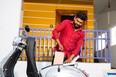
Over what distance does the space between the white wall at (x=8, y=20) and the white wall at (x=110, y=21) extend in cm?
495

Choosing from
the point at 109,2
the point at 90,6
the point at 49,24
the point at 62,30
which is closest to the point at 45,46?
the point at 49,24

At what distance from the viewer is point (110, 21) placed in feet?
31.1

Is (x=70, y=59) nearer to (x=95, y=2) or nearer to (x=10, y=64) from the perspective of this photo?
(x=10, y=64)

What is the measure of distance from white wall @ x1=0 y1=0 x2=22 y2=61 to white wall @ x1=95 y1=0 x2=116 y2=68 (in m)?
4.95

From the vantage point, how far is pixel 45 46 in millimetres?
6324

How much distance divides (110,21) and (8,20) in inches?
227

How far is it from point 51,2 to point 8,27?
9.96 feet

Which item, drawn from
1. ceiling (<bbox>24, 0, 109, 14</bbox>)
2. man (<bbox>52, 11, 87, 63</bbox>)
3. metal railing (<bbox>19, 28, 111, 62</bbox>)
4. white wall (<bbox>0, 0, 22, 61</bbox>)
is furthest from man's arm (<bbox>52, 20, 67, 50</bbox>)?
ceiling (<bbox>24, 0, 109, 14</bbox>)

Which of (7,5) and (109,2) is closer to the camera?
(7,5)

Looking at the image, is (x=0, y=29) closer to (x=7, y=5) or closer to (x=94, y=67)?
(x=7, y=5)

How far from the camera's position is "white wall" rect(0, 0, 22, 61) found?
4770 mm

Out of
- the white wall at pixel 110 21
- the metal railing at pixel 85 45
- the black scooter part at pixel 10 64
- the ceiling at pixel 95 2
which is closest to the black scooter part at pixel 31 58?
the black scooter part at pixel 10 64

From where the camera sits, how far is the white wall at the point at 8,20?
4.77 metres

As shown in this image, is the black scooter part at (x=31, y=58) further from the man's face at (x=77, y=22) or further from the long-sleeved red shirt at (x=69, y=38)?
the long-sleeved red shirt at (x=69, y=38)
